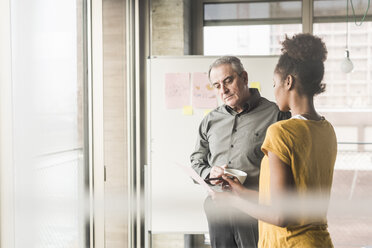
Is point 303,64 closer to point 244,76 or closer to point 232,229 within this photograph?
point 244,76

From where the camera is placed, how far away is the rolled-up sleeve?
1770 millimetres

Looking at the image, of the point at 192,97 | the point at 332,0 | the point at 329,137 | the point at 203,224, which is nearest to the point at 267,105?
the point at 192,97

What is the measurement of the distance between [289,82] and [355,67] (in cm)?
128

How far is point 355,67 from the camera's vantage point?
224 cm

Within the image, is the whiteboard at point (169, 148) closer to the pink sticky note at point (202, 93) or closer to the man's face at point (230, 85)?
the pink sticky note at point (202, 93)

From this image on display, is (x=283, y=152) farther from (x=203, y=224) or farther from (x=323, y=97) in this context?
(x=323, y=97)

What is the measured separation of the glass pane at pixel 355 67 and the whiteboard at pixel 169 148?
58 cm

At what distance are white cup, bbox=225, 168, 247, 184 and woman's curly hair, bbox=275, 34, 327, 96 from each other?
1.75ft

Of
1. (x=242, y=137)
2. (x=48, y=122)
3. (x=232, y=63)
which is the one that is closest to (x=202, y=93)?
(x=232, y=63)

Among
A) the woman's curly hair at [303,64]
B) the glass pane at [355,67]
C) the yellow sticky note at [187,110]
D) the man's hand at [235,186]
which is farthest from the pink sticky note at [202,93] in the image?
the woman's curly hair at [303,64]

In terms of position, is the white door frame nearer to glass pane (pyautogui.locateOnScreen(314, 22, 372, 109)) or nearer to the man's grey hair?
the man's grey hair

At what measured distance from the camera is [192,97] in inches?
79.4

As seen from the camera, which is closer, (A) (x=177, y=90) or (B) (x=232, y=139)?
(B) (x=232, y=139)

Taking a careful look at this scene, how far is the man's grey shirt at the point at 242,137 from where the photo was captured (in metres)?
1.60
